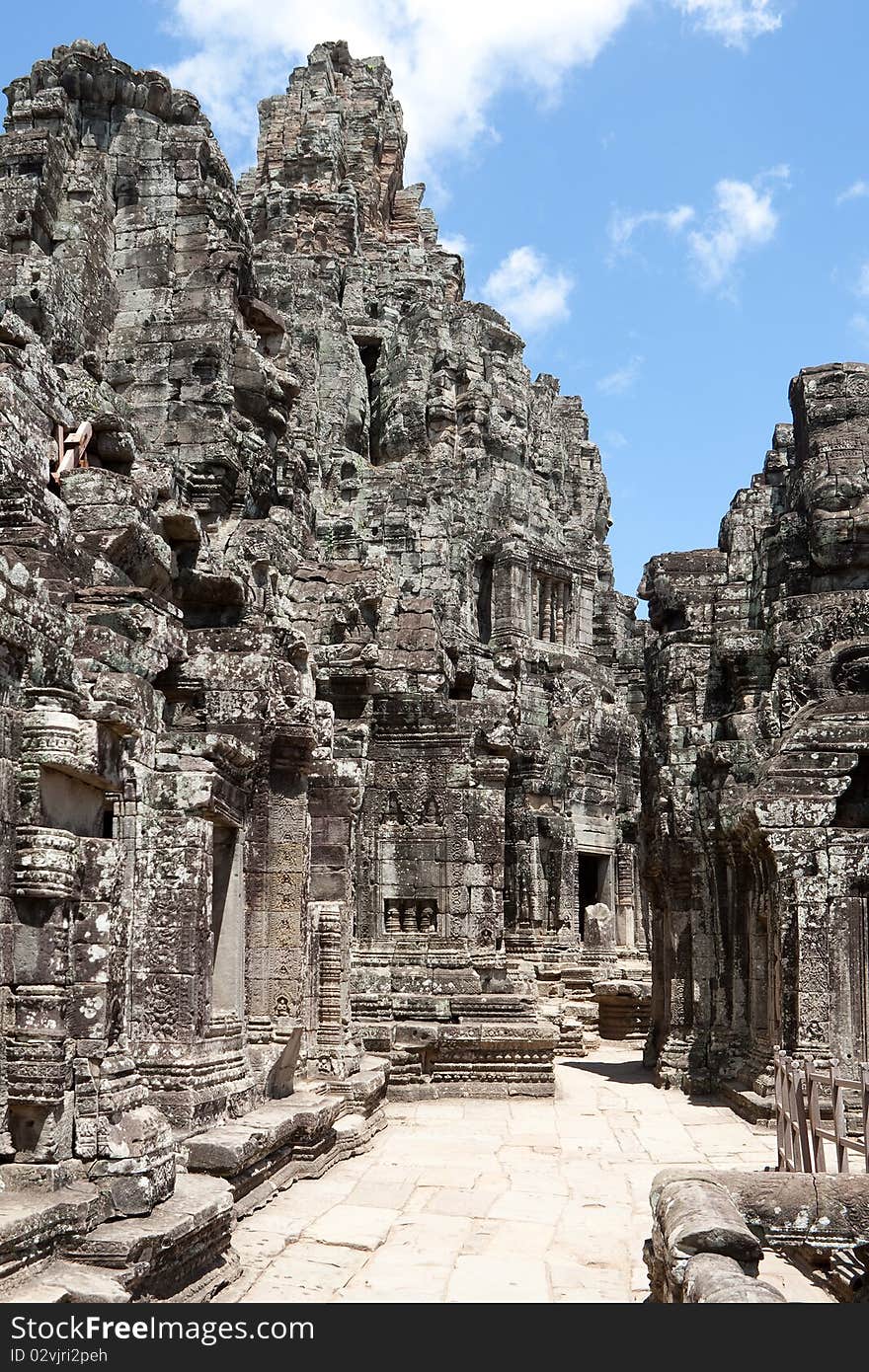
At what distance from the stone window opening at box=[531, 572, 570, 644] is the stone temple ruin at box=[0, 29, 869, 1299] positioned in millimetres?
13427

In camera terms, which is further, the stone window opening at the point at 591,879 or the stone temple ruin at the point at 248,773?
the stone window opening at the point at 591,879

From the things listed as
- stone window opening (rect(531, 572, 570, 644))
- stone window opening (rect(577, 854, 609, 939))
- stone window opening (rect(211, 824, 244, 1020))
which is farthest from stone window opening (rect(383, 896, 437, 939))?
stone window opening (rect(531, 572, 570, 644))

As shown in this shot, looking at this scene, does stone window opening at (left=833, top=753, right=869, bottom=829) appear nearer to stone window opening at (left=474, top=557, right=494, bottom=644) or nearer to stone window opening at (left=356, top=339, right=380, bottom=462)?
stone window opening at (left=474, top=557, right=494, bottom=644)

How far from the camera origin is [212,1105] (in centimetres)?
916

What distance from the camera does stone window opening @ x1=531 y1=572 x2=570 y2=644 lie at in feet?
125

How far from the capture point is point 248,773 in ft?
34.7

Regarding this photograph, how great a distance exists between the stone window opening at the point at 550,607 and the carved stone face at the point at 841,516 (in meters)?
22.1

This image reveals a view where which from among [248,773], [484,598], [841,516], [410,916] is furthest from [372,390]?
[248,773]

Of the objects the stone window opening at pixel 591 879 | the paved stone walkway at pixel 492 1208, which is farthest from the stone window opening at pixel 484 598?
the paved stone walkway at pixel 492 1208

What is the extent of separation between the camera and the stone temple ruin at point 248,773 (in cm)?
Answer: 642

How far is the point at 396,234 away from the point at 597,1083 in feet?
121

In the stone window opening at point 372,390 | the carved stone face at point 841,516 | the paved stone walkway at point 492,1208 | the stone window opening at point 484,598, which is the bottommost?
the paved stone walkway at point 492,1208

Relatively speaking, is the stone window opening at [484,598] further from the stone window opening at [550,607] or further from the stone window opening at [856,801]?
the stone window opening at [856,801]
